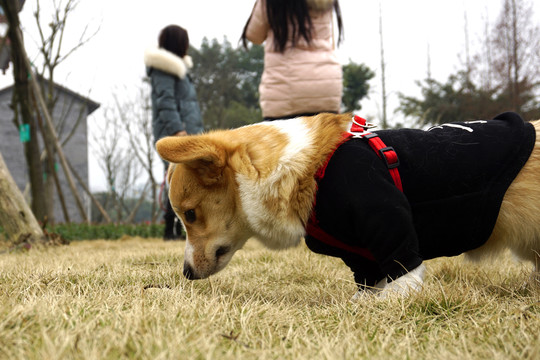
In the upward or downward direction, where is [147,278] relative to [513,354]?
downward

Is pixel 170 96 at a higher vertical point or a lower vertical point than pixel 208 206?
higher

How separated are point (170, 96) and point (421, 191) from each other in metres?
4.11

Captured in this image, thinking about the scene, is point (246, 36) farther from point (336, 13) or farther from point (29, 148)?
point (29, 148)

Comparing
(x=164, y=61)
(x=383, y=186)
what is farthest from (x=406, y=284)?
(x=164, y=61)

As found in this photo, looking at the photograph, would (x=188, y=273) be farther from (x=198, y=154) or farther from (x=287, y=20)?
(x=287, y=20)

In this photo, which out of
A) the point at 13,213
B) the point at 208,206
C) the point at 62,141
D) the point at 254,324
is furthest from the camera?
the point at 62,141

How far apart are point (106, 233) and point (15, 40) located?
3.36 metres

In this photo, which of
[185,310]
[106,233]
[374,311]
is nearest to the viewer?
[185,310]

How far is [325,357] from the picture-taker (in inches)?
52.4

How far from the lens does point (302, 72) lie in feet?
12.9

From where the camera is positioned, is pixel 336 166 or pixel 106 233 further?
pixel 106 233

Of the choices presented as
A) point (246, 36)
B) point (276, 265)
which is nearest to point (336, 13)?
point (246, 36)

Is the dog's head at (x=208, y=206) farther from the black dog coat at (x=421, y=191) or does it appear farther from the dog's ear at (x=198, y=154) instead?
the black dog coat at (x=421, y=191)

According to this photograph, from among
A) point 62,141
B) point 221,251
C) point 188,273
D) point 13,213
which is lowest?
point 62,141
